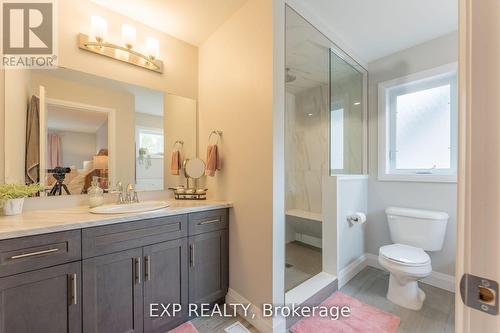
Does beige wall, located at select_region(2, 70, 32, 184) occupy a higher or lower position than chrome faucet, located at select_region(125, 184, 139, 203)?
higher

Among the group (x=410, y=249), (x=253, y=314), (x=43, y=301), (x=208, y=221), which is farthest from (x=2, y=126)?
(x=410, y=249)

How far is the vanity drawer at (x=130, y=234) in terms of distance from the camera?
49.7 inches

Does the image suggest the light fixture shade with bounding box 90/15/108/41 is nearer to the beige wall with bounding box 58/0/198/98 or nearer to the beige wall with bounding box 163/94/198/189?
the beige wall with bounding box 58/0/198/98

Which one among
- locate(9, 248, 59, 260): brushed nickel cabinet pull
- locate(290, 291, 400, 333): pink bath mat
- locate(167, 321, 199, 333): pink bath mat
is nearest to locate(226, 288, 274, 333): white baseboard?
locate(290, 291, 400, 333): pink bath mat

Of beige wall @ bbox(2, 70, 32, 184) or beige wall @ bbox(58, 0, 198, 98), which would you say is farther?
beige wall @ bbox(58, 0, 198, 98)

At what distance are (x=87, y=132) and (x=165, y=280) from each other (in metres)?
1.31

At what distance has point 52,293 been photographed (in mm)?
1146

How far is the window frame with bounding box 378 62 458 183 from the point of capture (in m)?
2.14

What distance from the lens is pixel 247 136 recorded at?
1747mm

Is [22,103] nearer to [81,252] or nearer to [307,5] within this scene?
[81,252]

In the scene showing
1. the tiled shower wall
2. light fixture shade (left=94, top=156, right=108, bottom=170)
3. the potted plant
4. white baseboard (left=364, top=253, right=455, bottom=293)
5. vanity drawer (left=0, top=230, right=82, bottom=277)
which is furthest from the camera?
the tiled shower wall

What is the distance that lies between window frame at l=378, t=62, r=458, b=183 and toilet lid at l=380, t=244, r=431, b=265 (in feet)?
2.46

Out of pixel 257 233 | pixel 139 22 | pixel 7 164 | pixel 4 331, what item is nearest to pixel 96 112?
pixel 7 164

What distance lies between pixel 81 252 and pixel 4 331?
43 centimetres
